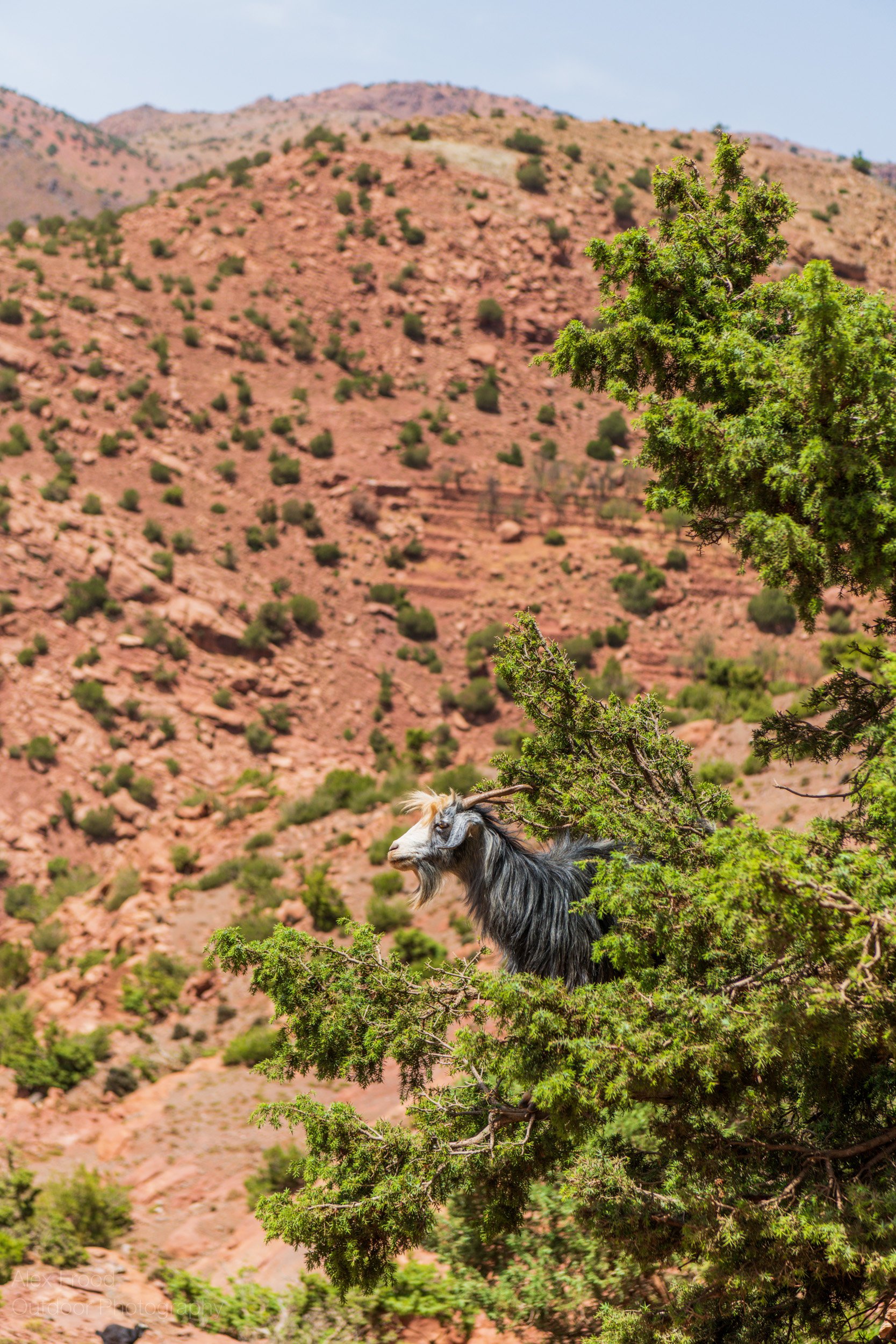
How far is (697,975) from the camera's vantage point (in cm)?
507

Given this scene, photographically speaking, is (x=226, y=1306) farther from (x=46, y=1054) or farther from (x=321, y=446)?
(x=321, y=446)

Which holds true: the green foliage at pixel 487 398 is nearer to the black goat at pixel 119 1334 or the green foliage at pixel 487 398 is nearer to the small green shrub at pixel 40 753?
the small green shrub at pixel 40 753

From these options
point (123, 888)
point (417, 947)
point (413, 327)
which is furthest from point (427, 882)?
point (413, 327)

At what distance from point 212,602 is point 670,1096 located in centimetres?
3136

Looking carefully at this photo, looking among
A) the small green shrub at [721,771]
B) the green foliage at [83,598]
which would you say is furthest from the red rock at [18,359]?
the small green shrub at [721,771]

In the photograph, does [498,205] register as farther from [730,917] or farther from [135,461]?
[730,917]

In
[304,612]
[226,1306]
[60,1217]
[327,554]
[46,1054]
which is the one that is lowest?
[46,1054]

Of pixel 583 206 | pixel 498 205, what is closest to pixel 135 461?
pixel 498 205

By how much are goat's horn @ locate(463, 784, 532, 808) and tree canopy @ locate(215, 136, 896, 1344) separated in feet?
0.35

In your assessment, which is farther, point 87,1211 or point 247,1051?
point 247,1051

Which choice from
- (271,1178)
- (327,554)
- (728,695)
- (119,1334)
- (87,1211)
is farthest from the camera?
(327,554)

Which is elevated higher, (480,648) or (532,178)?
(532,178)

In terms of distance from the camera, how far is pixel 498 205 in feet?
179

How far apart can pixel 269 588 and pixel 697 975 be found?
32938mm
